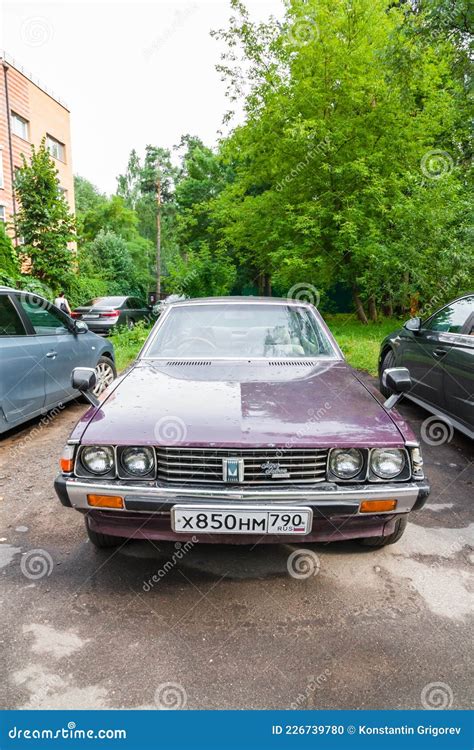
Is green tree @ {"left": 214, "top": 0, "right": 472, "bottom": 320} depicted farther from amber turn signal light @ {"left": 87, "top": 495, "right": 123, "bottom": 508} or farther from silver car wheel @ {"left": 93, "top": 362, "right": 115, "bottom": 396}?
amber turn signal light @ {"left": 87, "top": 495, "right": 123, "bottom": 508}

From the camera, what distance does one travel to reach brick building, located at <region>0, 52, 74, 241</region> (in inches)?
915

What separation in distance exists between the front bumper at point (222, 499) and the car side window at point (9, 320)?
119 inches

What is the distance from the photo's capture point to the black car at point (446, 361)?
4.74 meters

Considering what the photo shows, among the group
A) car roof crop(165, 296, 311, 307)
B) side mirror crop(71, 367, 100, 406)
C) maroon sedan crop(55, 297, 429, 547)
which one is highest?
car roof crop(165, 296, 311, 307)

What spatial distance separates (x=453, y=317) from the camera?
5.45 m

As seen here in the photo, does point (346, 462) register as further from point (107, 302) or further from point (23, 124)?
point (23, 124)

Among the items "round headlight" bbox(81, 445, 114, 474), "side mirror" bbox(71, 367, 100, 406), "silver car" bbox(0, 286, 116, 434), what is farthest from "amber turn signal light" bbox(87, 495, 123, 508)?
"silver car" bbox(0, 286, 116, 434)

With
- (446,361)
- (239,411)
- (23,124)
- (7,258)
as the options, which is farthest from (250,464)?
(23,124)

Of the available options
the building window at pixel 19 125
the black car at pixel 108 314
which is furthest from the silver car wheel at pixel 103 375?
the building window at pixel 19 125

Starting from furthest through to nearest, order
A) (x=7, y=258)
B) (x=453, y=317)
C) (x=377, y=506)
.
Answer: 1. (x=7, y=258)
2. (x=453, y=317)
3. (x=377, y=506)

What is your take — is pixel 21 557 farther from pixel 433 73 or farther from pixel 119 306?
pixel 433 73

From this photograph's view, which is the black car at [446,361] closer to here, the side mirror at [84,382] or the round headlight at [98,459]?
the side mirror at [84,382]

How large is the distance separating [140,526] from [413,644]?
4.62ft

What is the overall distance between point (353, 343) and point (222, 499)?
9.51 metres
